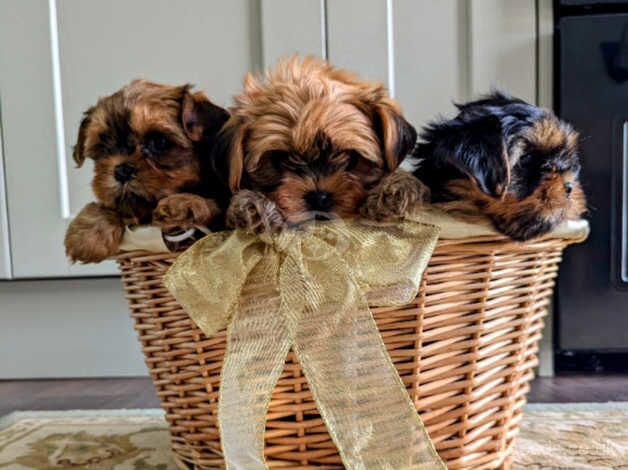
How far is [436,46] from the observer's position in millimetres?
1553

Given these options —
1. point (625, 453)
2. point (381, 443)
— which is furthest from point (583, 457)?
point (381, 443)

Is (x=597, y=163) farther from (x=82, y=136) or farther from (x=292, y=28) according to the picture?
(x=82, y=136)

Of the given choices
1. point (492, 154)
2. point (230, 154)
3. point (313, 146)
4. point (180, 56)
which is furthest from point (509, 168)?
point (180, 56)

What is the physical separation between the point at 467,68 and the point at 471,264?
0.89m

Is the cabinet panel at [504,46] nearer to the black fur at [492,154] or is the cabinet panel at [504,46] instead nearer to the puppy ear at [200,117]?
the black fur at [492,154]

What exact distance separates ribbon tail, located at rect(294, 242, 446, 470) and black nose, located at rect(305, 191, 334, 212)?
95 millimetres

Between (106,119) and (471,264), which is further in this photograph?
(106,119)

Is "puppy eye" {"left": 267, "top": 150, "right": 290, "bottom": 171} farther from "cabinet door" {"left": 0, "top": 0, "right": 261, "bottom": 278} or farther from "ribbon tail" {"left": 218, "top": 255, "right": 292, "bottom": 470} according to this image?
"cabinet door" {"left": 0, "top": 0, "right": 261, "bottom": 278}

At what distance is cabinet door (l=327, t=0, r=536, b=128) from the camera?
5.03ft

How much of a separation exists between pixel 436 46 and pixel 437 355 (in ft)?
3.18

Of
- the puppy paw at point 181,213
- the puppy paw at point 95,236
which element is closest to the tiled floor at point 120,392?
the puppy paw at point 95,236

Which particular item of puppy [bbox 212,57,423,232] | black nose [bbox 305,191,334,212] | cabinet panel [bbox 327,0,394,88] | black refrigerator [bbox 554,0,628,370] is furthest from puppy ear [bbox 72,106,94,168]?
black refrigerator [bbox 554,0,628,370]

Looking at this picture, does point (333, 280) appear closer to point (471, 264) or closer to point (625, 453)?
point (471, 264)

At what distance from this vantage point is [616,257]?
154 centimetres
